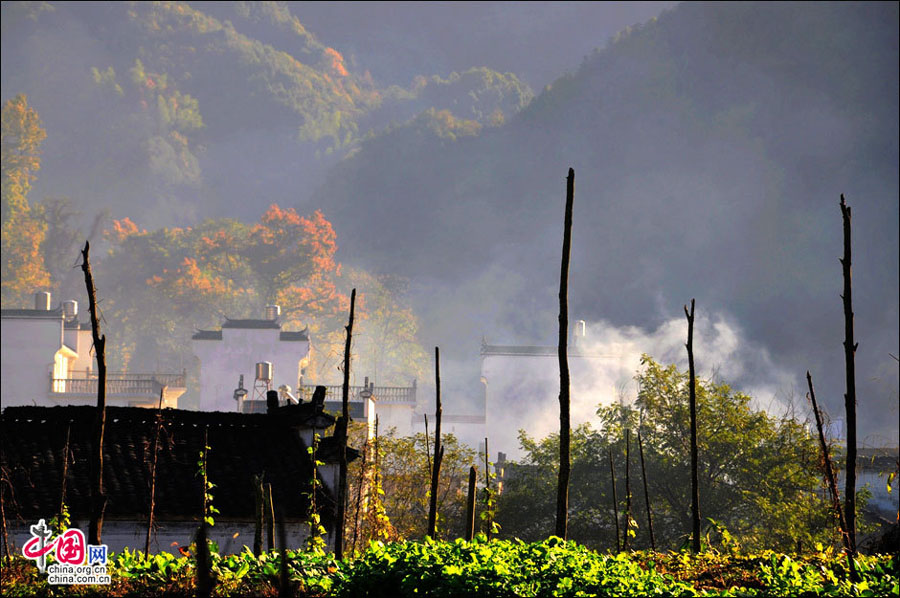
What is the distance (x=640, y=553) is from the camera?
1497 centimetres

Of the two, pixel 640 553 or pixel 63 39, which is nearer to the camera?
pixel 640 553

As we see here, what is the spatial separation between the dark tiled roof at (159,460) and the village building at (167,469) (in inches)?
0.8

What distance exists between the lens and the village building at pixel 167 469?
17.6 metres

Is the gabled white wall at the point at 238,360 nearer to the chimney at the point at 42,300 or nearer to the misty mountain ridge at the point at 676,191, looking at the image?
the chimney at the point at 42,300

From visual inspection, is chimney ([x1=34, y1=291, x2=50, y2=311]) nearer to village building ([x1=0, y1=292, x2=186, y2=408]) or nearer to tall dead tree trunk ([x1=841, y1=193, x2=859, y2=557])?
village building ([x1=0, y1=292, x2=186, y2=408])

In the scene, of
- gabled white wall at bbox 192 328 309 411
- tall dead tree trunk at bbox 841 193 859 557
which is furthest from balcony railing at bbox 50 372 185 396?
tall dead tree trunk at bbox 841 193 859 557

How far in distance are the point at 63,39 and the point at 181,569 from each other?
14245cm

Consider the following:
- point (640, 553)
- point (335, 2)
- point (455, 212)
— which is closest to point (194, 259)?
point (455, 212)

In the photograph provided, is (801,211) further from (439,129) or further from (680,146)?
(439,129)

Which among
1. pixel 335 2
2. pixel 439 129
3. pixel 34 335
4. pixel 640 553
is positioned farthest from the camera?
pixel 335 2

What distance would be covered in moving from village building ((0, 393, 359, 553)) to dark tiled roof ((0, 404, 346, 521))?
21 mm

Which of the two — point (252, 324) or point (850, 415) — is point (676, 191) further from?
point (850, 415)

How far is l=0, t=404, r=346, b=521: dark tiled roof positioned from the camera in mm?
17812

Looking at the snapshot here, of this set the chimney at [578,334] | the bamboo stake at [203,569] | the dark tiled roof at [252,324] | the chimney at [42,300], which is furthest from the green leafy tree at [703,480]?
the chimney at [42,300]
